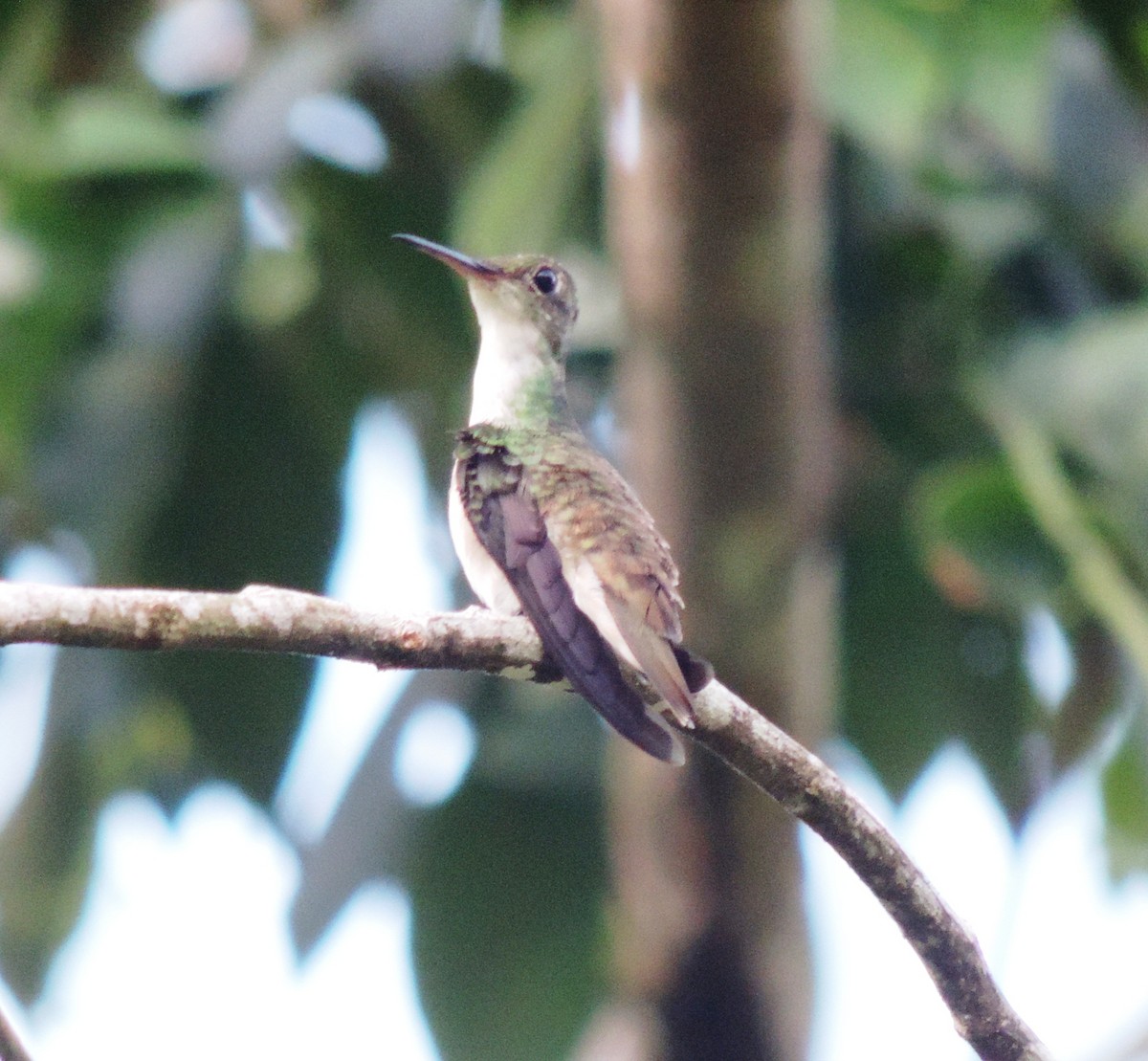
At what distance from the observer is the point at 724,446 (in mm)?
4262

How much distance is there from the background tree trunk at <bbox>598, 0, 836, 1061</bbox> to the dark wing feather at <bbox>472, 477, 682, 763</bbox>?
1038 mm

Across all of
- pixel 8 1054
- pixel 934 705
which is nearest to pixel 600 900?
pixel 934 705

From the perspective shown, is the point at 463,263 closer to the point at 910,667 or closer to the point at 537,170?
the point at 537,170

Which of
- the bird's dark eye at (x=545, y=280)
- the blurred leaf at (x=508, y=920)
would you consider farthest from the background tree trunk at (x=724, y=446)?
the blurred leaf at (x=508, y=920)

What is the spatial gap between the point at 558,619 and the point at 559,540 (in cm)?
41

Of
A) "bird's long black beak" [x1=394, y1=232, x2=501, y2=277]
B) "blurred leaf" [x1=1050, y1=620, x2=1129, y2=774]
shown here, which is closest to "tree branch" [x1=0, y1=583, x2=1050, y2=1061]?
"bird's long black beak" [x1=394, y1=232, x2=501, y2=277]

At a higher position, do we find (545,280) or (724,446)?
(545,280)

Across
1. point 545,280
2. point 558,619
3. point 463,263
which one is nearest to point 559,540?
point 558,619

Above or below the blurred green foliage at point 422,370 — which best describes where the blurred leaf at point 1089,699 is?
below

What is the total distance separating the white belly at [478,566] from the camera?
2.99m

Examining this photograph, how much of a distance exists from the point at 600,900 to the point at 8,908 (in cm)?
182

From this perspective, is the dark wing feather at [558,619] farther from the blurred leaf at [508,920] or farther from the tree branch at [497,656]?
the blurred leaf at [508,920]

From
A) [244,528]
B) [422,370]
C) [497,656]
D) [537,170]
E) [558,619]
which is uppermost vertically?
[422,370]

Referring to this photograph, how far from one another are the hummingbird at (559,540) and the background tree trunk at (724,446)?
1.17 feet
